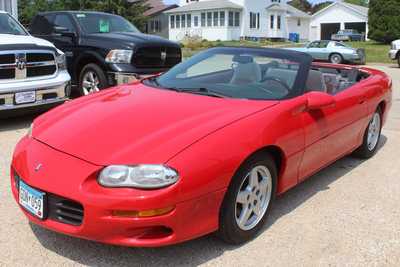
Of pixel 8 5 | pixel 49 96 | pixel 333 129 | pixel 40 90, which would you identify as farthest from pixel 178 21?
pixel 333 129

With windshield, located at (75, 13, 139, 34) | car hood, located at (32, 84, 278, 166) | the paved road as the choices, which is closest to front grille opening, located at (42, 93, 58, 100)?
windshield, located at (75, 13, 139, 34)

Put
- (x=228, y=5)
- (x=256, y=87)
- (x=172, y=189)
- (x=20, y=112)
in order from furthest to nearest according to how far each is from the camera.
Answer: (x=228, y=5)
(x=20, y=112)
(x=256, y=87)
(x=172, y=189)

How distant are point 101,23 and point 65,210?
7312mm

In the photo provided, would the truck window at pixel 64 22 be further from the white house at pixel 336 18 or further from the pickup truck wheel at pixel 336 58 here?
the white house at pixel 336 18

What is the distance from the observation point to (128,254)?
3373 mm

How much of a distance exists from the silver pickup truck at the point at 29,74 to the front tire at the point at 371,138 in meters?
4.36

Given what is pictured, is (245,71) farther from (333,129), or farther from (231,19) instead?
(231,19)

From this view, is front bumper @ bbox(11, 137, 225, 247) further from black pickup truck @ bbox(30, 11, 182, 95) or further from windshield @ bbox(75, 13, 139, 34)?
windshield @ bbox(75, 13, 139, 34)

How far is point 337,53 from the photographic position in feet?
81.1

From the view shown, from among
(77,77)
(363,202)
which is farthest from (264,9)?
(363,202)

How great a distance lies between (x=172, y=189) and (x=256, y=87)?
1.65 m

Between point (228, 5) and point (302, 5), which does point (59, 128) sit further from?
point (302, 5)

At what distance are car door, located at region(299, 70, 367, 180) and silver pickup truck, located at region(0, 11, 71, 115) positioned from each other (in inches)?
170

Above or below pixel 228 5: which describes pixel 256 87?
below
